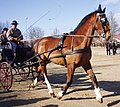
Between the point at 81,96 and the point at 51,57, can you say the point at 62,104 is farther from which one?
the point at 51,57

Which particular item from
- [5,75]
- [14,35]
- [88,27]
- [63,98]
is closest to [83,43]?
[88,27]

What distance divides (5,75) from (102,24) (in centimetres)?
407

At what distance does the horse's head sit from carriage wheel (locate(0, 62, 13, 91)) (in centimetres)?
352

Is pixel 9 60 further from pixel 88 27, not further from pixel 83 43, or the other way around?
pixel 88 27

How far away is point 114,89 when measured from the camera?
32.5 ft

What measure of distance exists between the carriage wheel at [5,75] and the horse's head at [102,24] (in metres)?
3.52

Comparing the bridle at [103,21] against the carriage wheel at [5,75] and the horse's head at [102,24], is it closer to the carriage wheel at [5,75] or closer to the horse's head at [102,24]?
the horse's head at [102,24]

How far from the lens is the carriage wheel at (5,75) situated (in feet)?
32.3

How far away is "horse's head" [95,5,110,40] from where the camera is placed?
7719 mm

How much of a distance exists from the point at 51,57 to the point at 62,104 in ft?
6.14

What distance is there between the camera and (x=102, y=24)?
25.5ft

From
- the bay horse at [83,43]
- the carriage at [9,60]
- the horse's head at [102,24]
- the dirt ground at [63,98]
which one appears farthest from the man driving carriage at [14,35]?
the horse's head at [102,24]

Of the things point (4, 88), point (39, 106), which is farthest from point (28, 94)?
point (39, 106)

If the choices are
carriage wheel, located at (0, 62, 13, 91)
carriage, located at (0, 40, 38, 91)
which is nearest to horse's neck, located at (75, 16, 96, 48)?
carriage, located at (0, 40, 38, 91)
